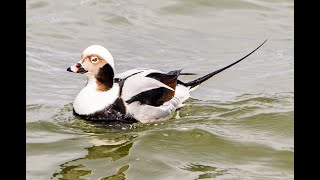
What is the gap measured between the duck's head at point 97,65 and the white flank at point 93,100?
8 cm

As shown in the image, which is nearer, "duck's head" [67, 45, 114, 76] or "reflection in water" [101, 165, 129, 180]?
"reflection in water" [101, 165, 129, 180]

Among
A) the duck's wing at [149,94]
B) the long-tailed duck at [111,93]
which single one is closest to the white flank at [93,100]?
the long-tailed duck at [111,93]

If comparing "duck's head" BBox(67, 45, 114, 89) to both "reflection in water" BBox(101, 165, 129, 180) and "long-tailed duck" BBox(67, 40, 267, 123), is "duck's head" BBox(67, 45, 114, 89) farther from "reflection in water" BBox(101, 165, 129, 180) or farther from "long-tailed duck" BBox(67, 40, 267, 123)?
"reflection in water" BBox(101, 165, 129, 180)

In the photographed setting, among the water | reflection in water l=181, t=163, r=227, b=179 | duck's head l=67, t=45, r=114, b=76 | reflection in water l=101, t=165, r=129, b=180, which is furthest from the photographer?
duck's head l=67, t=45, r=114, b=76

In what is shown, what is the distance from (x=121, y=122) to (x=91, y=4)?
5.25 meters

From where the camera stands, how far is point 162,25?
1054 centimetres

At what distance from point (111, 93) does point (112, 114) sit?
192 mm

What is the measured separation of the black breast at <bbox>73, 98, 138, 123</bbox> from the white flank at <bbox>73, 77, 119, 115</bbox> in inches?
1.3

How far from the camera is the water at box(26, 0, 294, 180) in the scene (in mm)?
5461

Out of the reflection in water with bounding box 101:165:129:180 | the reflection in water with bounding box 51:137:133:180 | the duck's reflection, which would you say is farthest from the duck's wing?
the reflection in water with bounding box 101:165:129:180
